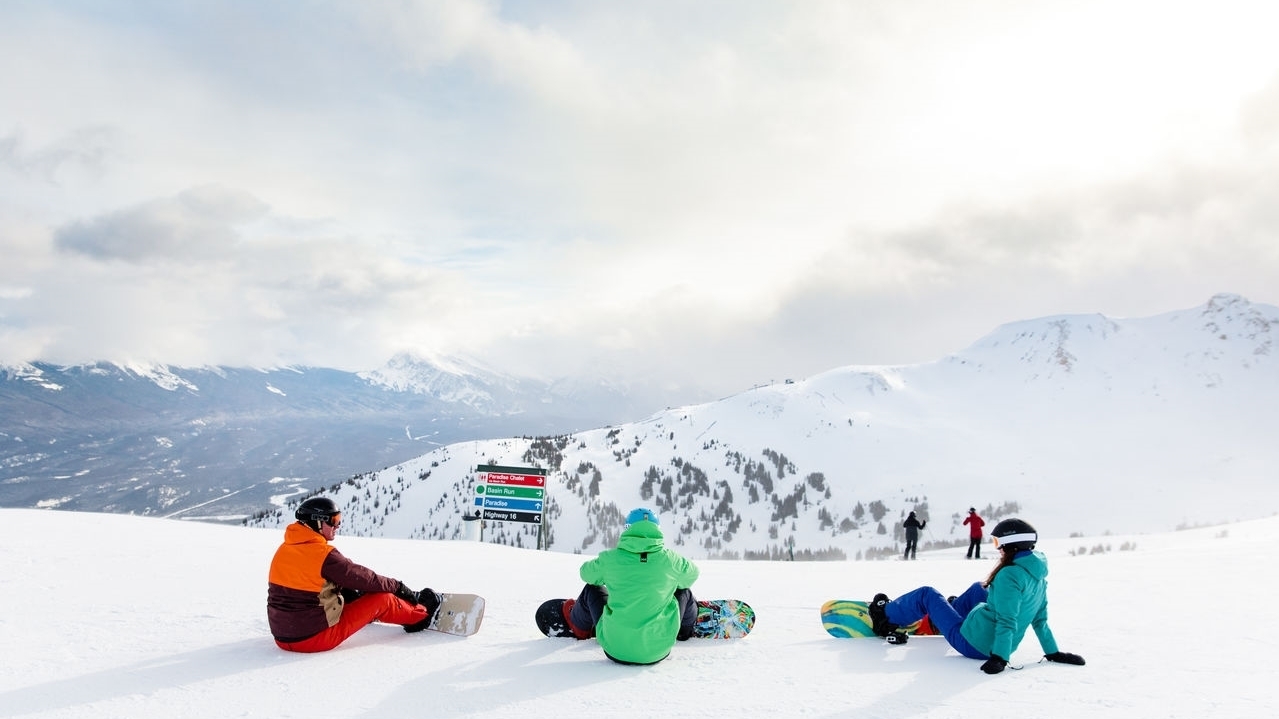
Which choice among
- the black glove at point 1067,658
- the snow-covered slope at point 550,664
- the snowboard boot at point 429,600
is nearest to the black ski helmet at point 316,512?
the snow-covered slope at point 550,664

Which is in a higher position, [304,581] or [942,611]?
[304,581]

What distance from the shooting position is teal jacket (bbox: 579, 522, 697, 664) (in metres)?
5.32

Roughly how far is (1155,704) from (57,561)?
515 inches

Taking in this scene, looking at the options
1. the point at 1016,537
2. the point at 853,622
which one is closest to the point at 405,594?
the point at 853,622

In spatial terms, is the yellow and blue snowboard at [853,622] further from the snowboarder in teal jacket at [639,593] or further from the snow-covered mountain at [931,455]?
the snow-covered mountain at [931,455]

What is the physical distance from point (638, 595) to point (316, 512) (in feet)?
9.63

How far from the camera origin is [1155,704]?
449 cm

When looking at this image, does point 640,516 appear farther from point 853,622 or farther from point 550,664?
point 853,622

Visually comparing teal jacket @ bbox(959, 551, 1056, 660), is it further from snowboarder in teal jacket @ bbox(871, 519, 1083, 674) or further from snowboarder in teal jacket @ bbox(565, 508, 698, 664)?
snowboarder in teal jacket @ bbox(565, 508, 698, 664)

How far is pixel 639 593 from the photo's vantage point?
5.32 m

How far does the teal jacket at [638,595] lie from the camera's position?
17.4ft

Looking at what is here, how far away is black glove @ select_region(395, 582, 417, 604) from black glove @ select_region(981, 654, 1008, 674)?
16.8 feet

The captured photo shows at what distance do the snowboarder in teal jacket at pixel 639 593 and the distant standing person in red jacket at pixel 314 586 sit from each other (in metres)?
2.11

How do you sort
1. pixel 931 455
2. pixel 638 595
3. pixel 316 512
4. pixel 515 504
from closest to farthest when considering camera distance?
pixel 638 595 < pixel 316 512 < pixel 515 504 < pixel 931 455
